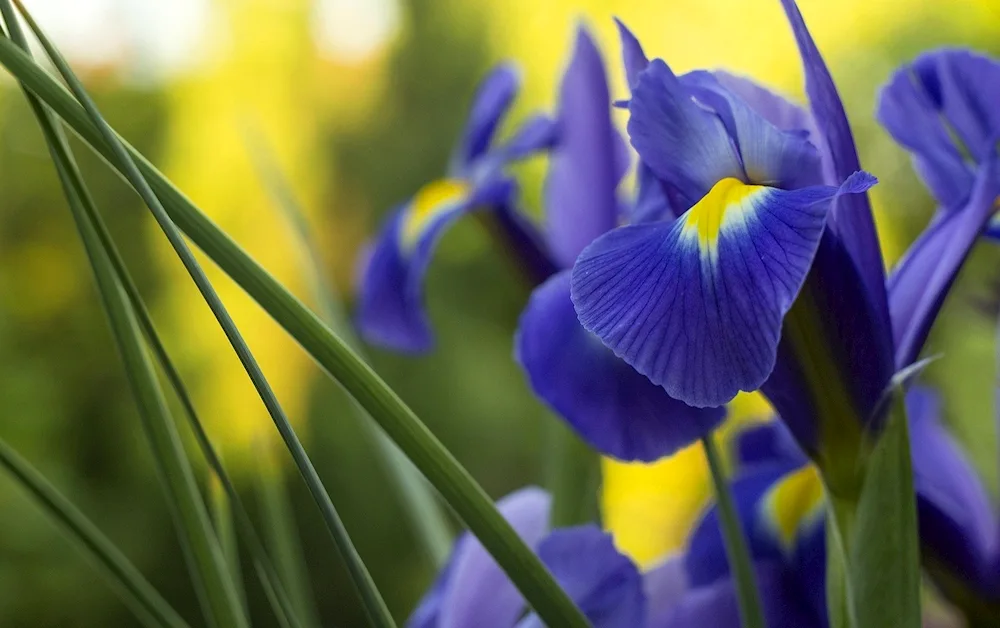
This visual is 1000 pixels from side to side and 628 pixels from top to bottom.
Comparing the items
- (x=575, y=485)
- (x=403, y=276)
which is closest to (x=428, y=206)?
(x=403, y=276)

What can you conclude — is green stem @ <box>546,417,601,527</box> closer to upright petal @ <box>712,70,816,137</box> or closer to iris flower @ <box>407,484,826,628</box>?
iris flower @ <box>407,484,826,628</box>

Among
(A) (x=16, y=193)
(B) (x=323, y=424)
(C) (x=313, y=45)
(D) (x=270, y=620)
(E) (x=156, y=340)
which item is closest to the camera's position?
(E) (x=156, y=340)

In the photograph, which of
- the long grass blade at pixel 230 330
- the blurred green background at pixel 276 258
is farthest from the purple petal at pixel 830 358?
the blurred green background at pixel 276 258

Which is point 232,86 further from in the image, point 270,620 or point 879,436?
point 879,436

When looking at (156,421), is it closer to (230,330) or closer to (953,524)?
(230,330)

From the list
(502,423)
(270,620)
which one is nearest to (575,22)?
(270,620)
